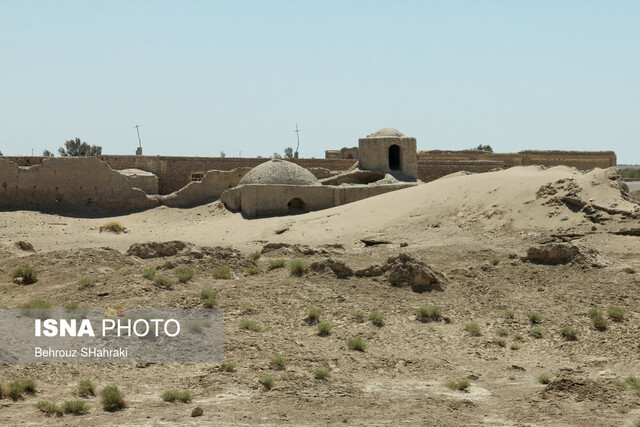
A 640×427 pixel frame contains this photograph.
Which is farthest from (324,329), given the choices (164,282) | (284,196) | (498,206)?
(284,196)

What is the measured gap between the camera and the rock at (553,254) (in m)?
14.8

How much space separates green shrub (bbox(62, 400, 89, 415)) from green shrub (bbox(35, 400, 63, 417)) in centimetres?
6

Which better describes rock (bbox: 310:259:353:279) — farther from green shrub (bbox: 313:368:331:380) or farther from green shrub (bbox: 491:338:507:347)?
green shrub (bbox: 313:368:331:380)

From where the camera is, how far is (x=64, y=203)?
1008 inches

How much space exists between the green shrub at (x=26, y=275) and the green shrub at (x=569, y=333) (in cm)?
846

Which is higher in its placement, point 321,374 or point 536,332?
point 321,374

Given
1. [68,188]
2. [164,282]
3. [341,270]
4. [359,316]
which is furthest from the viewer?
[68,188]

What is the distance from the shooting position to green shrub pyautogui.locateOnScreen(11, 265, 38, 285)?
13.5 metres

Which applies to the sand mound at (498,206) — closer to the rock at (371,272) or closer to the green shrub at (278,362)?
the rock at (371,272)

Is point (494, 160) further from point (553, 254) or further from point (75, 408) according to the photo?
point (75, 408)

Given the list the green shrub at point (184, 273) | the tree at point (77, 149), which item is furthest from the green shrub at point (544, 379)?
the tree at point (77, 149)

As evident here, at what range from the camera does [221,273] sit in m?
14.0

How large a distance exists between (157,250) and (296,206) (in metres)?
10.8

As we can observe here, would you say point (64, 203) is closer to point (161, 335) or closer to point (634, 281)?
point (161, 335)
